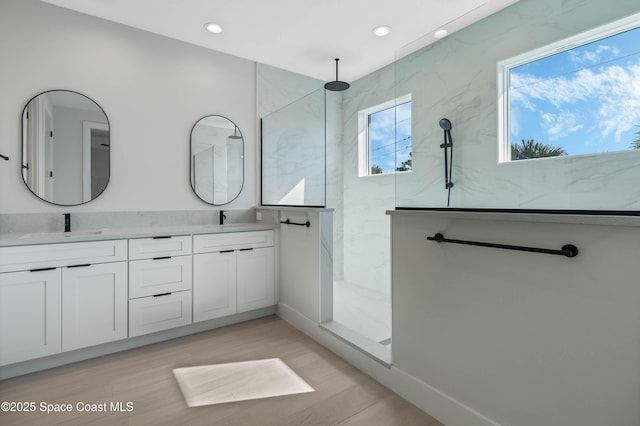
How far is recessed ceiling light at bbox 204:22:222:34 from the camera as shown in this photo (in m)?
2.81

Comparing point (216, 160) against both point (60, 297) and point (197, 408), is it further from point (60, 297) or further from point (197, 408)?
point (197, 408)

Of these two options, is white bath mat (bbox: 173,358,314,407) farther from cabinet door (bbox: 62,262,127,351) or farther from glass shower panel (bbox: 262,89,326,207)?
glass shower panel (bbox: 262,89,326,207)

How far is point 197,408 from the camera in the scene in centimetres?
172

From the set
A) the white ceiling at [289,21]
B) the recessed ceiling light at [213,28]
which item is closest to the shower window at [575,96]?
the white ceiling at [289,21]

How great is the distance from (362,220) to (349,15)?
228 centimetres

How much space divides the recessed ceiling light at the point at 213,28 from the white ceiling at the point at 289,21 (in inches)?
1.8

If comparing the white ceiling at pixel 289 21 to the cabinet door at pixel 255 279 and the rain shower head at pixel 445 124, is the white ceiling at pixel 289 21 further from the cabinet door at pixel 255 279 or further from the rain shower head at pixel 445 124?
the cabinet door at pixel 255 279

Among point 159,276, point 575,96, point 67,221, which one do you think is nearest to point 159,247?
point 159,276

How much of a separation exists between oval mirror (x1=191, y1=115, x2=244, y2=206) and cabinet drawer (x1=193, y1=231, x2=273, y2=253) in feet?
2.05

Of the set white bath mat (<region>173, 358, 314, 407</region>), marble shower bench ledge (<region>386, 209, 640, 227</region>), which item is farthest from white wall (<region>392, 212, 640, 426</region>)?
white bath mat (<region>173, 358, 314, 407</region>)

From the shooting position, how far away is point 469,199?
156 centimetres

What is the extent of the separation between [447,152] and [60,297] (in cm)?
265

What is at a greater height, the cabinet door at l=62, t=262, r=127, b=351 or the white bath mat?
the cabinet door at l=62, t=262, r=127, b=351

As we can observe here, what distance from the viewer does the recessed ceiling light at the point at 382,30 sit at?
288 centimetres
